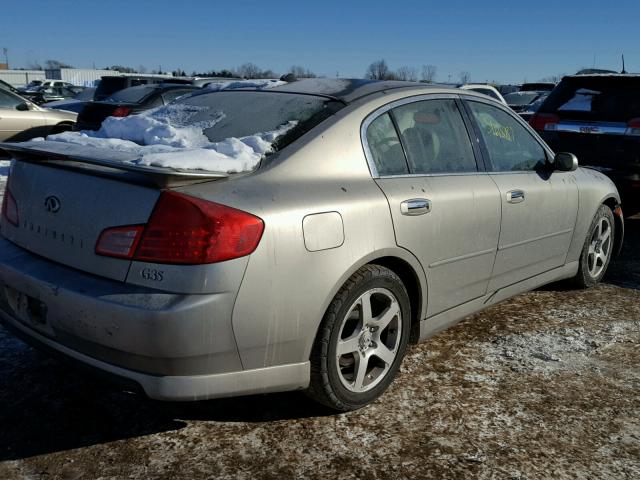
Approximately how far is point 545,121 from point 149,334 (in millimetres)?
5707

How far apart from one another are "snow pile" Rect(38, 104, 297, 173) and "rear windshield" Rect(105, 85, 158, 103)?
7.38m

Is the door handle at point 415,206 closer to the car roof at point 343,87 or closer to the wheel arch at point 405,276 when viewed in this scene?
the wheel arch at point 405,276

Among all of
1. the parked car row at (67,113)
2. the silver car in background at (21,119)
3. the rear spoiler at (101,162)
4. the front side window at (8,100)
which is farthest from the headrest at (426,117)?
the front side window at (8,100)

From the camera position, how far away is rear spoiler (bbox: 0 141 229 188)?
8.04 feet

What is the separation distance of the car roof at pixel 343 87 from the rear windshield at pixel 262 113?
0.27 ft

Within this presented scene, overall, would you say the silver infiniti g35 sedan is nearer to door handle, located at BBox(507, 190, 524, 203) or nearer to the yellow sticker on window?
door handle, located at BBox(507, 190, 524, 203)

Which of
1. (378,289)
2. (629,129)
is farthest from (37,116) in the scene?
(378,289)

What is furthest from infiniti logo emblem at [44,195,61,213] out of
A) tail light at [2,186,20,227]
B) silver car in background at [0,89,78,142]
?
silver car in background at [0,89,78,142]

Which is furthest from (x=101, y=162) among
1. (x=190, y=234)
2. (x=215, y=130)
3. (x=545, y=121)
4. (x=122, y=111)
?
(x=122, y=111)

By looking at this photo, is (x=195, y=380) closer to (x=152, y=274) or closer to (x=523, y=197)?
(x=152, y=274)

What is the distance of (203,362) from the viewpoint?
98.0 inches

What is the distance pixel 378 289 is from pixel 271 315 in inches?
25.4

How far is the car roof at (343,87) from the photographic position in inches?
132

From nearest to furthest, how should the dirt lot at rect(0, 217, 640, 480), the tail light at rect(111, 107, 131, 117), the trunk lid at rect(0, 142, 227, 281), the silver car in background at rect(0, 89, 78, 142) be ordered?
the trunk lid at rect(0, 142, 227, 281), the dirt lot at rect(0, 217, 640, 480), the tail light at rect(111, 107, 131, 117), the silver car in background at rect(0, 89, 78, 142)
